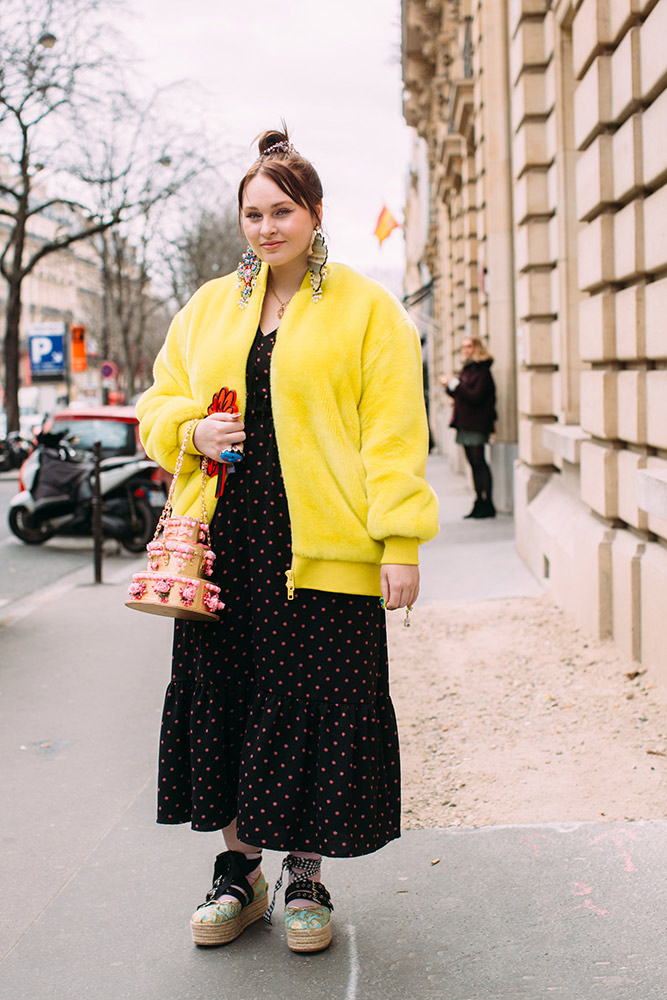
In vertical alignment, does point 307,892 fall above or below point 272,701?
below

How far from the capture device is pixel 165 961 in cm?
293

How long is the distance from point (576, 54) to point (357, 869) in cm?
482

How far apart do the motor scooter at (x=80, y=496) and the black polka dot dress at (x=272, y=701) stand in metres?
8.62

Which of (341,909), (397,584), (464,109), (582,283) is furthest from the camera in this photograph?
(464,109)

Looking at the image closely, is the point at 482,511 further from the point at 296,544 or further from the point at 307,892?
the point at 296,544

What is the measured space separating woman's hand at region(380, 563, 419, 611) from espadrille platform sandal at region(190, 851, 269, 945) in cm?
86

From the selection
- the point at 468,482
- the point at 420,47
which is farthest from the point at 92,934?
the point at 420,47

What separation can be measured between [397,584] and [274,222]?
3.09 feet

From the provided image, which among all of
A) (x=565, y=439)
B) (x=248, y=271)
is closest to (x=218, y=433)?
(x=248, y=271)

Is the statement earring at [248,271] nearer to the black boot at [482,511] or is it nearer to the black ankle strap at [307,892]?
the black ankle strap at [307,892]

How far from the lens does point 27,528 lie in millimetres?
12188

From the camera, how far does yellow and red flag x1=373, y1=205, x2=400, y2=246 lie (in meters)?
32.7

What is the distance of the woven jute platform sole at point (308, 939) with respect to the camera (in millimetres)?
2920

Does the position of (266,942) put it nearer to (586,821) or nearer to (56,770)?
(586,821)
